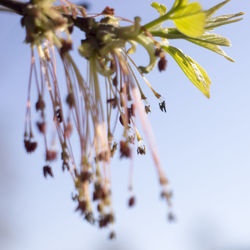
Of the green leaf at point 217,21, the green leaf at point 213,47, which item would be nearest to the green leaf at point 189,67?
the green leaf at point 213,47

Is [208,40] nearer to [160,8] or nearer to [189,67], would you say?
[189,67]

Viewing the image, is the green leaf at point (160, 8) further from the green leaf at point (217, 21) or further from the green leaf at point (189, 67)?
the green leaf at point (217, 21)

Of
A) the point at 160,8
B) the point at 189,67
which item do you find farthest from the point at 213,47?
the point at 160,8

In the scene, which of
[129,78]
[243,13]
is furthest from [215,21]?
[129,78]

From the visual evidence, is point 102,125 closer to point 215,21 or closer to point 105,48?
point 105,48

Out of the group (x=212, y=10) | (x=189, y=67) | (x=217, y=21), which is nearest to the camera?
(x=212, y=10)

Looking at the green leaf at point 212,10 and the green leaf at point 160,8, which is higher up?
the green leaf at point 160,8

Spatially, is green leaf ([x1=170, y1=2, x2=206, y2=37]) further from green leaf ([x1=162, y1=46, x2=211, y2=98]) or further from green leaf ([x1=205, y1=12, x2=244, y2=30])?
green leaf ([x1=162, y1=46, x2=211, y2=98])

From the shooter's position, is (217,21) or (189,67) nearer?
(217,21)
